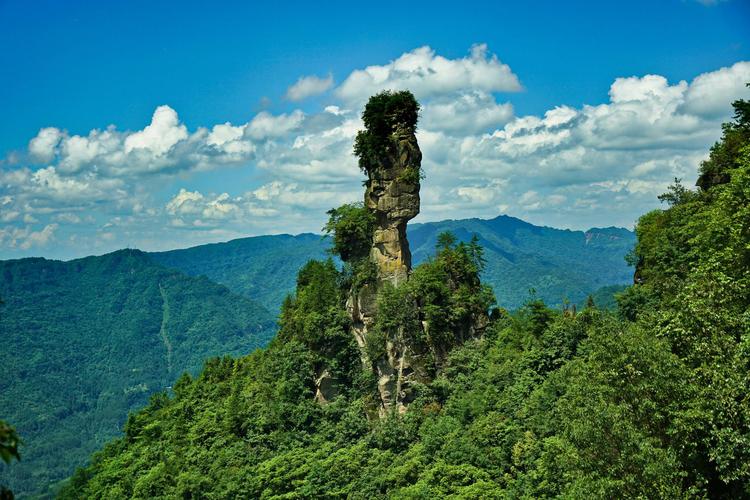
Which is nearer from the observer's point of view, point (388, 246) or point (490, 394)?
point (490, 394)

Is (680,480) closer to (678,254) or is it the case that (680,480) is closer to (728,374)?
(728,374)

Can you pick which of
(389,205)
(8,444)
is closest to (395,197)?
(389,205)

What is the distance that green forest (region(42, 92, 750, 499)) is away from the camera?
2172cm

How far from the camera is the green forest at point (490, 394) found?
2172cm

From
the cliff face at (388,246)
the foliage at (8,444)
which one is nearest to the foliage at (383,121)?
the cliff face at (388,246)

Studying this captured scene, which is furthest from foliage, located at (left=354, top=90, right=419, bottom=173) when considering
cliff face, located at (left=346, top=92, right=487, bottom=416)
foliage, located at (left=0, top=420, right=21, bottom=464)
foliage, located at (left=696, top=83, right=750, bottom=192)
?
foliage, located at (left=0, top=420, right=21, bottom=464)

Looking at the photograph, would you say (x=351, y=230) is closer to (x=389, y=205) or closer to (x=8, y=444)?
(x=389, y=205)

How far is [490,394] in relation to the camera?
4184 cm

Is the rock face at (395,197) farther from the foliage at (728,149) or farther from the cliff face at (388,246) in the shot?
the foliage at (728,149)

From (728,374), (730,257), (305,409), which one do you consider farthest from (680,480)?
(305,409)

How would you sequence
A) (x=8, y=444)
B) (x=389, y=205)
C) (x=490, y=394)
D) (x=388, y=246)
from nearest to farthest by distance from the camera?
(x=8, y=444) → (x=490, y=394) → (x=389, y=205) → (x=388, y=246)

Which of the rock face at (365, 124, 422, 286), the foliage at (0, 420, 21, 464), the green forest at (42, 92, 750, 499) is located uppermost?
the rock face at (365, 124, 422, 286)

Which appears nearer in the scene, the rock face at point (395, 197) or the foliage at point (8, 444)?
the foliage at point (8, 444)

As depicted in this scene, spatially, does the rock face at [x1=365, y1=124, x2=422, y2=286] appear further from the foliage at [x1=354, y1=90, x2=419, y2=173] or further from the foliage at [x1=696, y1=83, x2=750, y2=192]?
the foliage at [x1=696, y1=83, x2=750, y2=192]
